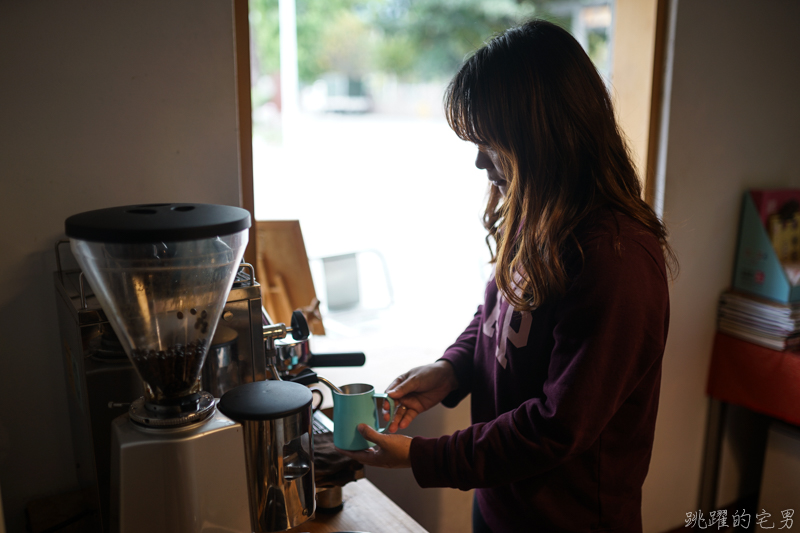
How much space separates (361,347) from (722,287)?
1263 millimetres

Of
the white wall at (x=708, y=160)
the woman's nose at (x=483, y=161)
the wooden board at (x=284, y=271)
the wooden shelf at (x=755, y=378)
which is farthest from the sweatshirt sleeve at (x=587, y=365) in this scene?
the wooden shelf at (x=755, y=378)

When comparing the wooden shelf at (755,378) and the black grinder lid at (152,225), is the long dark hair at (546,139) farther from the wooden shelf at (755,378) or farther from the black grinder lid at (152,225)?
the wooden shelf at (755,378)

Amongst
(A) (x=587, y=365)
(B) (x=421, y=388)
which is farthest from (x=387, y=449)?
(A) (x=587, y=365)

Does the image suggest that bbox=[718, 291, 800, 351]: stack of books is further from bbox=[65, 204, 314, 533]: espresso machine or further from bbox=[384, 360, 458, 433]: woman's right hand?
bbox=[65, 204, 314, 533]: espresso machine

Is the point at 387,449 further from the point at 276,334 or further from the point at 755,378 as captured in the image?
the point at 755,378

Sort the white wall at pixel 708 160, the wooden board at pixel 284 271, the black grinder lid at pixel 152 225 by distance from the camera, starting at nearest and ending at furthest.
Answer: the black grinder lid at pixel 152 225 → the wooden board at pixel 284 271 → the white wall at pixel 708 160

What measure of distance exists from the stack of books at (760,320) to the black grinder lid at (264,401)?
163 cm

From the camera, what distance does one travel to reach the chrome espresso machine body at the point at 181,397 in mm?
644

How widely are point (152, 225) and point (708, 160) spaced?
176 cm

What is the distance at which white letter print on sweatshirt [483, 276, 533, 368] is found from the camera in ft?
2.94

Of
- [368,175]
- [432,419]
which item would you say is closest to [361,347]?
[432,419]

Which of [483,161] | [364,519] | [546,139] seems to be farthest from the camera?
[364,519]

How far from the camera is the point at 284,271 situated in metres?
1.41

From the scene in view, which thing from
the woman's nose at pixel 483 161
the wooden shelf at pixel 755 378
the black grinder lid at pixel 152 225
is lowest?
the wooden shelf at pixel 755 378
